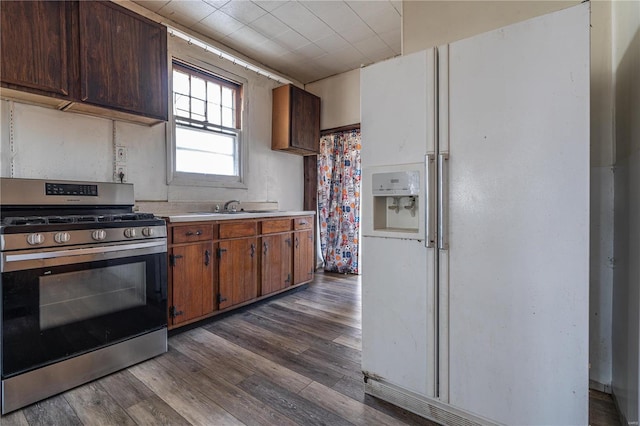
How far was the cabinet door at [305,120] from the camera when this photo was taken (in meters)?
3.98

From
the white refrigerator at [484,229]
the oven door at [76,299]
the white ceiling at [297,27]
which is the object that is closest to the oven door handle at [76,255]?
the oven door at [76,299]

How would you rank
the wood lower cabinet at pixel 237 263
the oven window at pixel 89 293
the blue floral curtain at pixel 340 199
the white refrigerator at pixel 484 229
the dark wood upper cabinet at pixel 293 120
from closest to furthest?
the white refrigerator at pixel 484 229 → the oven window at pixel 89 293 → the wood lower cabinet at pixel 237 263 → the dark wood upper cabinet at pixel 293 120 → the blue floral curtain at pixel 340 199

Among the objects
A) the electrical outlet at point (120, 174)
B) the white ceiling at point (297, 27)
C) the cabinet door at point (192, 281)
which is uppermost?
the white ceiling at point (297, 27)

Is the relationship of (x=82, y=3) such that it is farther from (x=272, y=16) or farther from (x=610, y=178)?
(x=610, y=178)

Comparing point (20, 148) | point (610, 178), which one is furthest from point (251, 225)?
point (610, 178)

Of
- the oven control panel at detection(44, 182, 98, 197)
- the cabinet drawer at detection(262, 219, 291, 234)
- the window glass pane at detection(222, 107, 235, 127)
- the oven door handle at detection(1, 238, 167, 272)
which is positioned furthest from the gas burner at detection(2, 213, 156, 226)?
the window glass pane at detection(222, 107, 235, 127)

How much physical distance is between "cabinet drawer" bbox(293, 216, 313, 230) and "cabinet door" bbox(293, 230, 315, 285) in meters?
0.06

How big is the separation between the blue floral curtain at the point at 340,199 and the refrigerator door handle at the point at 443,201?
113 inches

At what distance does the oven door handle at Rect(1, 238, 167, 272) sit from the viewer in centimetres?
156

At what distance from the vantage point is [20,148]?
2.14m

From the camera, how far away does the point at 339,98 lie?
4316 mm

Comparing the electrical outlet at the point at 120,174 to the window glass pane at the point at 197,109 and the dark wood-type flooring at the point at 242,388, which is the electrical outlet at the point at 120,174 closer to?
the window glass pane at the point at 197,109

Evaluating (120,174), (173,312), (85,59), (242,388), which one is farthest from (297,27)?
(242,388)

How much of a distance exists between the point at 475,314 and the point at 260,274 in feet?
7.13
